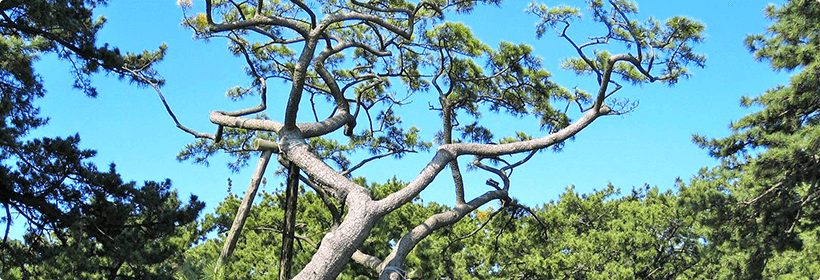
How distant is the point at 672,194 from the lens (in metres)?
15.0

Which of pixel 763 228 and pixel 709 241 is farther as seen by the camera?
pixel 709 241

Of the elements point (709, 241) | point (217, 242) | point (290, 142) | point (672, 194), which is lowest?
point (290, 142)

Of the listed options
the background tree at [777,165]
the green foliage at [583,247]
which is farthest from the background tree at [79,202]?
the background tree at [777,165]

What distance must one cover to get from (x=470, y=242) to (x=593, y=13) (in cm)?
622

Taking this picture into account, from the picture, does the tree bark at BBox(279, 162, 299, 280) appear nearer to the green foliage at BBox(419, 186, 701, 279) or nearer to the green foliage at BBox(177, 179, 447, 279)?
the green foliage at BBox(177, 179, 447, 279)

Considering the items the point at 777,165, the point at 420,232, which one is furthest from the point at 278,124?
the point at 777,165

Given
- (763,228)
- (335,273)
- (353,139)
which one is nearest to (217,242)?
(353,139)

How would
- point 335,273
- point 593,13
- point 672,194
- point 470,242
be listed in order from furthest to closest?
1. point 672,194
2. point 470,242
3. point 593,13
4. point 335,273

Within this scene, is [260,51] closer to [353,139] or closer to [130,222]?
[353,139]

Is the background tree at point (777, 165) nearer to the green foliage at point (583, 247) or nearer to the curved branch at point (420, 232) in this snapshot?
the green foliage at point (583, 247)

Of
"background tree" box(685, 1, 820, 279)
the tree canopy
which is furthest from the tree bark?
"background tree" box(685, 1, 820, 279)

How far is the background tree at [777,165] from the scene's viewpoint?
8.48m

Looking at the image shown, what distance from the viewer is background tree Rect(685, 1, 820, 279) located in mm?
8477

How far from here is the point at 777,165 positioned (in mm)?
8523
